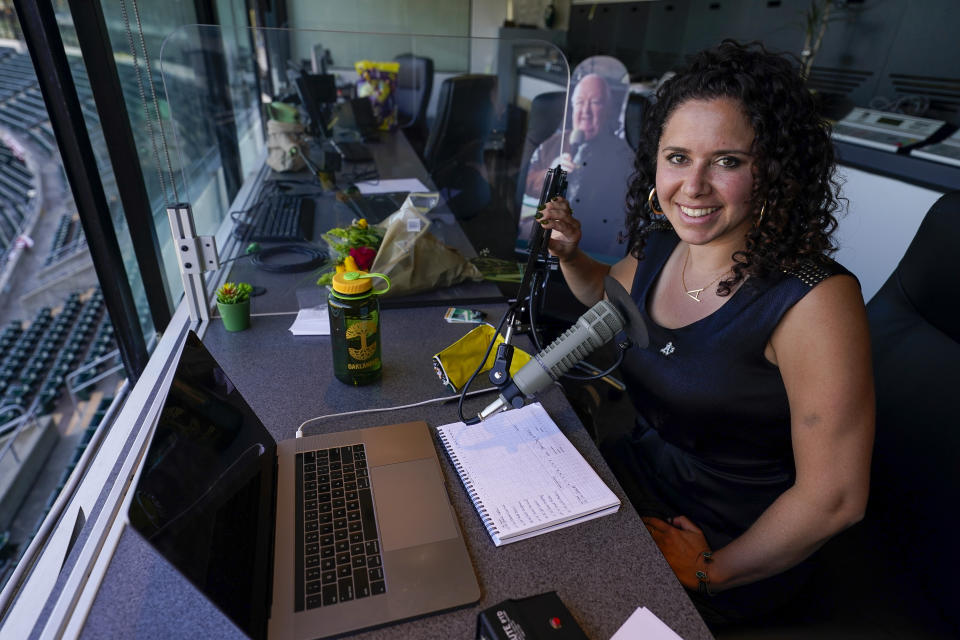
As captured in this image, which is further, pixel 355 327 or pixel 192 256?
pixel 192 256

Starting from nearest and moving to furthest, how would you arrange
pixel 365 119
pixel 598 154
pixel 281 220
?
pixel 281 220
pixel 598 154
pixel 365 119

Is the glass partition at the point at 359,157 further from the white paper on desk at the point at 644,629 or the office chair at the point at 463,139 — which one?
the white paper on desk at the point at 644,629

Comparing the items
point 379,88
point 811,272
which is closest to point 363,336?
point 811,272

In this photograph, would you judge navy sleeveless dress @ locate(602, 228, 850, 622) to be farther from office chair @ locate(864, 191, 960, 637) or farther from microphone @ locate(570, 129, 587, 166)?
microphone @ locate(570, 129, 587, 166)

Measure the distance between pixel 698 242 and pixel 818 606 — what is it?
65 centimetres

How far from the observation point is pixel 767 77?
0.84 meters

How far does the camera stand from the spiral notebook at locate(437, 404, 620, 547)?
715 mm

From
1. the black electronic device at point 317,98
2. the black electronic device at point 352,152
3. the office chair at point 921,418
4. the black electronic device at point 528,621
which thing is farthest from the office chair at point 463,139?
the black electronic device at point 528,621

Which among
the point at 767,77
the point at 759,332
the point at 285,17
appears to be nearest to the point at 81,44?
the point at 767,77

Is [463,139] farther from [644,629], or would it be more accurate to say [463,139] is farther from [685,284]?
[644,629]

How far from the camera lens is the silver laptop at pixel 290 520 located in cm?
52

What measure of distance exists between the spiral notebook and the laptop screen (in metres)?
0.28

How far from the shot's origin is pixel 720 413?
36.5 inches

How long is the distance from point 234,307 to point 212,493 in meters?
0.65
